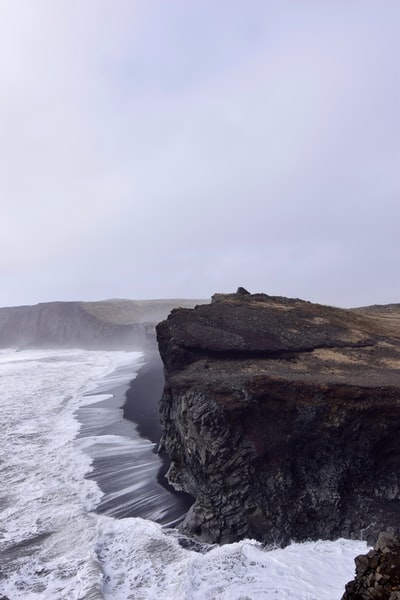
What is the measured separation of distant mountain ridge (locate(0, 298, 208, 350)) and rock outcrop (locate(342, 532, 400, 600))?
2486 inches

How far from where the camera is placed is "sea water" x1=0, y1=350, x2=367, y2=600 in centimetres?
834

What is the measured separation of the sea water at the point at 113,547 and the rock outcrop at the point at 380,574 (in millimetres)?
2910

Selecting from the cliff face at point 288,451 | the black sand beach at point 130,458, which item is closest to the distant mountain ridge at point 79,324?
the black sand beach at point 130,458

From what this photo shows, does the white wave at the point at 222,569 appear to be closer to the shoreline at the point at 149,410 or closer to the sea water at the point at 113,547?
the sea water at the point at 113,547

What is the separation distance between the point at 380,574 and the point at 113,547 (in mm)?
6620

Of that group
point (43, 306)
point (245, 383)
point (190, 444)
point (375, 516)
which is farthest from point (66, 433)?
point (43, 306)

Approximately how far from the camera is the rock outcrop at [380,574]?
5.13 m

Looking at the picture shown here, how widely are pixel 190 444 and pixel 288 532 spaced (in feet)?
10.9

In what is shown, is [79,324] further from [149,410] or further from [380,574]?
[380,574]

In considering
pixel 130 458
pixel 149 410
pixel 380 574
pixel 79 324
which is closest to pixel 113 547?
pixel 130 458

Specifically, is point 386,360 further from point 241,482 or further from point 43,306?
point 43,306

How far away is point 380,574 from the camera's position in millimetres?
5328

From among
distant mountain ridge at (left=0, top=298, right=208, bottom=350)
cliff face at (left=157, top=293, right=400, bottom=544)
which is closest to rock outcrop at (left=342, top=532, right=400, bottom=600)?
cliff face at (left=157, top=293, right=400, bottom=544)

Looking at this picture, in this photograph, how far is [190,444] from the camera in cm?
1188
